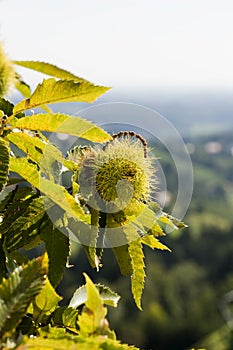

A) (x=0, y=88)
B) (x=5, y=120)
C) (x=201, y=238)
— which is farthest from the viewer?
(x=201, y=238)

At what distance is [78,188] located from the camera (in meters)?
1.11

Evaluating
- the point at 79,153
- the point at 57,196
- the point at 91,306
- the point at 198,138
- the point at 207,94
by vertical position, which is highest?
the point at 207,94

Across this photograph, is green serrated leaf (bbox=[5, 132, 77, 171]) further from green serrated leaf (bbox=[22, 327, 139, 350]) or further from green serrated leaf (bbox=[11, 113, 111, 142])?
green serrated leaf (bbox=[22, 327, 139, 350])

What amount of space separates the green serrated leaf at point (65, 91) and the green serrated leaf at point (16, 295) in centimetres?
37

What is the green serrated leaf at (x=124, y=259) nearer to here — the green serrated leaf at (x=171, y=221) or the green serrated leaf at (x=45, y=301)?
the green serrated leaf at (x=171, y=221)

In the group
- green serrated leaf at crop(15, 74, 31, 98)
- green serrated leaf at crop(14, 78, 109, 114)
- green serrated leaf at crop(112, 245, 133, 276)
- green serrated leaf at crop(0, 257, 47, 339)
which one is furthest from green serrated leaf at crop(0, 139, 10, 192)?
green serrated leaf at crop(15, 74, 31, 98)

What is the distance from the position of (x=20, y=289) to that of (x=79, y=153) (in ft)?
1.83

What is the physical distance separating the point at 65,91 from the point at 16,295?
16.6 inches

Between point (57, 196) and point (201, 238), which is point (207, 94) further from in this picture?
point (57, 196)

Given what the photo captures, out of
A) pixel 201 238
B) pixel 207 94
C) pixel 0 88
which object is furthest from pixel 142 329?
pixel 207 94

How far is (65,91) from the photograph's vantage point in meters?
0.98

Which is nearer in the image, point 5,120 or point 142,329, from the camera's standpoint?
point 5,120

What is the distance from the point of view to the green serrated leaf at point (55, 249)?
41.0 inches

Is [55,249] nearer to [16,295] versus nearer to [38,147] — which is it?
[38,147]
